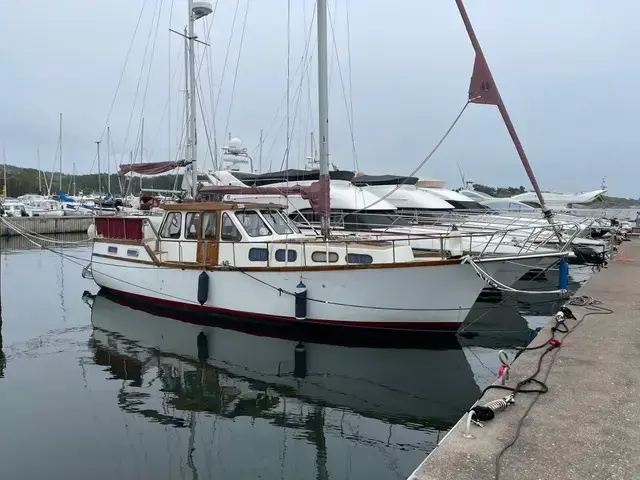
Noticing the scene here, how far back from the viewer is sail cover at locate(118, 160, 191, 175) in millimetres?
16781

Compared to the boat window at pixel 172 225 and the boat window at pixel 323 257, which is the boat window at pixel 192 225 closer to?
the boat window at pixel 172 225

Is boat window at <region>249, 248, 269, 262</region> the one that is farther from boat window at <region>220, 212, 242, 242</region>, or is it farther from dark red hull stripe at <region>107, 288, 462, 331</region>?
dark red hull stripe at <region>107, 288, 462, 331</region>

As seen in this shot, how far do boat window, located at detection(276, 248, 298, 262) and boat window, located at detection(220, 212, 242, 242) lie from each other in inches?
54.0

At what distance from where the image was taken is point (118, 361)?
1050cm

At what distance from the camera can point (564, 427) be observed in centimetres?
489

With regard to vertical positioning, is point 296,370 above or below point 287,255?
below

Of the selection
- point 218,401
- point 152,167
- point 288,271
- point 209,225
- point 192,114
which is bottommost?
point 218,401

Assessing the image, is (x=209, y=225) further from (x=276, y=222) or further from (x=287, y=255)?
(x=287, y=255)

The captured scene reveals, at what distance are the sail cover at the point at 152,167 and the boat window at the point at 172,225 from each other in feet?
12.1

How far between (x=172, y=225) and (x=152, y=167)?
4209mm

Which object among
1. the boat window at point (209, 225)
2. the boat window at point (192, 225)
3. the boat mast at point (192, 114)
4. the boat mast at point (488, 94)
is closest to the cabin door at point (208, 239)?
the boat window at point (209, 225)

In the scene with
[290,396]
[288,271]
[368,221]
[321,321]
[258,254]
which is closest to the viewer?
[290,396]

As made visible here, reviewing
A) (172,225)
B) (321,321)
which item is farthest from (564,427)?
(172,225)

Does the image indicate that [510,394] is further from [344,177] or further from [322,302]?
[344,177]
